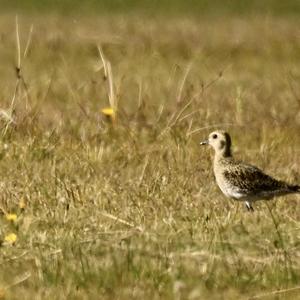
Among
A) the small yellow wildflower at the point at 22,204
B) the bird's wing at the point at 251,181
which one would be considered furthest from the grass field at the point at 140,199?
the bird's wing at the point at 251,181

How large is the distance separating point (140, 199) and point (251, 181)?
0.71 meters

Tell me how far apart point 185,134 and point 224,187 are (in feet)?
4.46

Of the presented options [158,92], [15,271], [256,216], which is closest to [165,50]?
[158,92]

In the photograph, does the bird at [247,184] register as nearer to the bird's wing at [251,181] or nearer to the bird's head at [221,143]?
the bird's wing at [251,181]

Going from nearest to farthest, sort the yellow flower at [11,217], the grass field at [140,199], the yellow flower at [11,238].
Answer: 1. the grass field at [140,199]
2. the yellow flower at [11,238]
3. the yellow flower at [11,217]

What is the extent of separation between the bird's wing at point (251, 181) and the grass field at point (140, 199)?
0.12 metres

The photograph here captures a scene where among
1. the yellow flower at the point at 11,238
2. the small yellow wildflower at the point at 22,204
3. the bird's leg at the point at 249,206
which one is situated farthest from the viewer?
the bird's leg at the point at 249,206

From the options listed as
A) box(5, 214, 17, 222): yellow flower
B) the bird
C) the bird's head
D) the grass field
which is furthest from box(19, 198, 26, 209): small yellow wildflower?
the bird's head

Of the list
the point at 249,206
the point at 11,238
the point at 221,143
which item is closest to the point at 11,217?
the point at 11,238

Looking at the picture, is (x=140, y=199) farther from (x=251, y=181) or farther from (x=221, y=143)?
(x=221, y=143)

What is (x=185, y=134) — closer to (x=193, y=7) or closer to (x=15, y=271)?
(x=15, y=271)

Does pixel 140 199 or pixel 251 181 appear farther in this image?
pixel 251 181

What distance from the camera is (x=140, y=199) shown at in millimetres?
6277

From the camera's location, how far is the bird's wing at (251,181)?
21.4 feet
